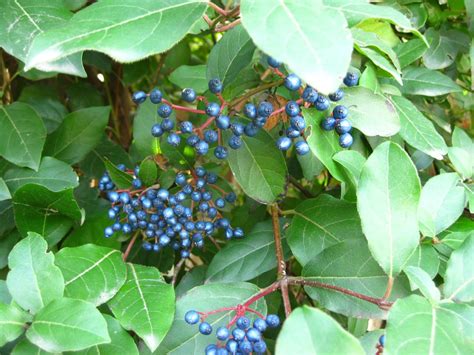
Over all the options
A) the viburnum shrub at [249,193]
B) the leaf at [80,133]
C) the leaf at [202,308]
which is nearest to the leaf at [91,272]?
the viburnum shrub at [249,193]

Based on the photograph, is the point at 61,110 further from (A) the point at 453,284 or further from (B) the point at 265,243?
(A) the point at 453,284

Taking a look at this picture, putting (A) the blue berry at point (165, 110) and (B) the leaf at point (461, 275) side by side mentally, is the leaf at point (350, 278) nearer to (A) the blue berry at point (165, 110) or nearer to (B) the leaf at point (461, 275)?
(B) the leaf at point (461, 275)

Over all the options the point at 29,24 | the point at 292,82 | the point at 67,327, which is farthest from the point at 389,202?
the point at 29,24

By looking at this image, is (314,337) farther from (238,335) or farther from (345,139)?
(345,139)

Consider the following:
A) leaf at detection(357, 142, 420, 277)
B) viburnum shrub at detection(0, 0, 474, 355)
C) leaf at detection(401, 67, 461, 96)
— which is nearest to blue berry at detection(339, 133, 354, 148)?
viburnum shrub at detection(0, 0, 474, 355)

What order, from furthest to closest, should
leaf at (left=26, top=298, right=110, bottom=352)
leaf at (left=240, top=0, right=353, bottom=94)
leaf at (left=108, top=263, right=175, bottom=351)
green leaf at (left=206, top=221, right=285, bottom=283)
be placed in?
green leaf at (left=206, top=221, right=285, bottom=283) < leaf at (left=108, top=263, right=175, bottom=351) < leaf at (left=26, top=298, right=110, bottom=352) < leaf at (left=240, top=0, right=353, bottom=94)

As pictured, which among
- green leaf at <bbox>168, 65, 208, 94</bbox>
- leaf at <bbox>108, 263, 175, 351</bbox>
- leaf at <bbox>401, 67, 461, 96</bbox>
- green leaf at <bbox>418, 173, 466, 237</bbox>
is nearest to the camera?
leaf at <bbox>108, 263, 175, 351</bbox>

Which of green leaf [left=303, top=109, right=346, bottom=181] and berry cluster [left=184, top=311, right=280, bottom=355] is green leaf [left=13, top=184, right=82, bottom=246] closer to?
berry cluster [left=184, top=311, right=280, bottom=355]
